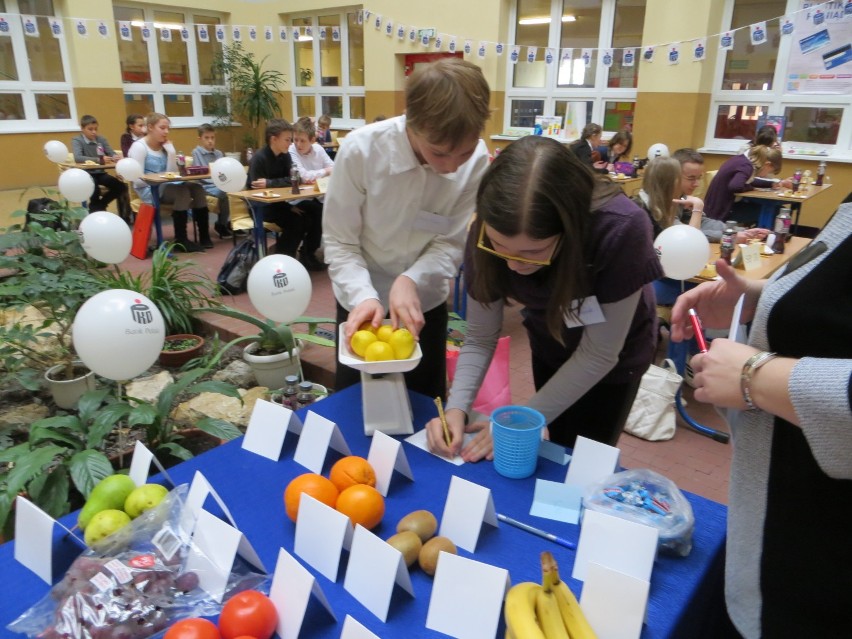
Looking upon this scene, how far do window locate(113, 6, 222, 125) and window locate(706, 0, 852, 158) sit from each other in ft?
27.6

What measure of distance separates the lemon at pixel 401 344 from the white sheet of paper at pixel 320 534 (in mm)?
416

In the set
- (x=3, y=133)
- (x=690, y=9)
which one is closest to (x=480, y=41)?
(x=690, y=9)

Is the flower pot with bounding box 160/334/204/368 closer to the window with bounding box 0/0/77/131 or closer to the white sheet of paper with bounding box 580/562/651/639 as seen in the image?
the white sheet of paper with bounding box 580/562/651/639

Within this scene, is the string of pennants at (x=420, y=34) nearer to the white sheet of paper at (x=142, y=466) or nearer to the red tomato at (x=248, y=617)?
the white sheet of paper at (x=142, y=466)

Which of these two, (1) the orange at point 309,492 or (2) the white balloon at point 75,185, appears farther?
(2) the white balloon at point 75,185

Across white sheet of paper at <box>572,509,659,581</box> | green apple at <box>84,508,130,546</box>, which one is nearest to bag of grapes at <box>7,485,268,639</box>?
green apple at <box>84,508,130,546</box>

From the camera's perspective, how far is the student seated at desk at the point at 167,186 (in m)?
5.98

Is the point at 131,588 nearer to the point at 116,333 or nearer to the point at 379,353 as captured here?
the point at 379,353

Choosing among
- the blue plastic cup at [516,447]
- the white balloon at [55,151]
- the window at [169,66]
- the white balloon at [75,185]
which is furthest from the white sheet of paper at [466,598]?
the window at [169,66]

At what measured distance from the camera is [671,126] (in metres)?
7.44

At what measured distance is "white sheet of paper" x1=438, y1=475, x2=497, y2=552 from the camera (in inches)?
40.8

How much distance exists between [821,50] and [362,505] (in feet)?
26.7

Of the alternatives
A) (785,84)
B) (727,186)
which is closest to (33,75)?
(727,186)

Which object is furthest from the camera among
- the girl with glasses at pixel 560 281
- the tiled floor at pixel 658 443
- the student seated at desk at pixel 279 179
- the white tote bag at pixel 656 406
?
the student seated at desk at pixel 279 179
